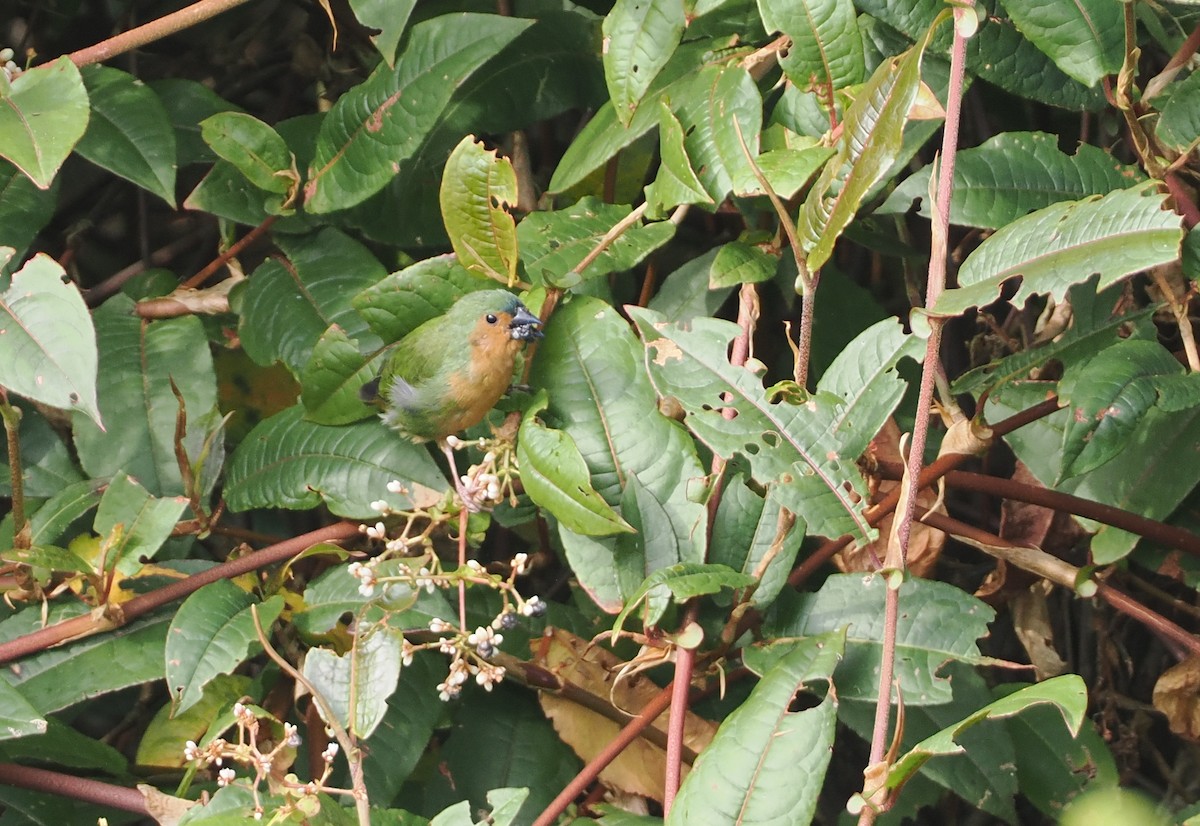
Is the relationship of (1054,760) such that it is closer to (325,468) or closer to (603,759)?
(603,759)

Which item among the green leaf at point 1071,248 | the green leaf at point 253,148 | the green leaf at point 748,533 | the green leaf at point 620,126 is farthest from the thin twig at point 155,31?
the green leaf at point 1071,248

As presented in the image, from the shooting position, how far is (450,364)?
1.63 metres

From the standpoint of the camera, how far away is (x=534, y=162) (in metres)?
1.96

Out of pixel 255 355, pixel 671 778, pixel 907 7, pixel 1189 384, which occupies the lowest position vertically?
pixel 671 778

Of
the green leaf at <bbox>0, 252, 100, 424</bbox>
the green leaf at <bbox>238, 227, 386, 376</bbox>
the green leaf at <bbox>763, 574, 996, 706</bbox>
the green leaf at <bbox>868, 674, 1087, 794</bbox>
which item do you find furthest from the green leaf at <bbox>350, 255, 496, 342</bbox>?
the green leaf at <bbox>868, 674, 1087, 794</bbox>

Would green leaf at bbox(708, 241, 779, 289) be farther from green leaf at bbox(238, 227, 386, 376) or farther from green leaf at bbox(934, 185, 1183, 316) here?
green leaf at bbox(238, 227, 386, 376)

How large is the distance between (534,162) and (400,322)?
1.72ft

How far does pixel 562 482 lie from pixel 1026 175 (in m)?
0.69

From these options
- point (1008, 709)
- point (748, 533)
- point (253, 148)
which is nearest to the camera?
point (1008, 709)

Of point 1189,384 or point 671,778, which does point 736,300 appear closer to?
point 1189,384

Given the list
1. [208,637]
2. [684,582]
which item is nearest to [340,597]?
[208,637]

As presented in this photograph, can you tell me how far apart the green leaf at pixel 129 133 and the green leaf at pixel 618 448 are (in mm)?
632

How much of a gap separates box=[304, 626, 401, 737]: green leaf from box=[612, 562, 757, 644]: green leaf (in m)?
0.25

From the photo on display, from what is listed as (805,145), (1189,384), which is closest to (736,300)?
(805,145)
